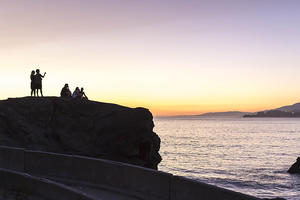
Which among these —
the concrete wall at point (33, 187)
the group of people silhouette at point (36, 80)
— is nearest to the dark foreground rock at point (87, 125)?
Result: the group of people silhouette at point (36, 80)

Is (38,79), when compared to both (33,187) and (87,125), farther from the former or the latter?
(33,187)

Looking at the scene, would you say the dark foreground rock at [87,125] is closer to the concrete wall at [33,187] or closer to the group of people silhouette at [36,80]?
the group of people silhouette at [36,80]

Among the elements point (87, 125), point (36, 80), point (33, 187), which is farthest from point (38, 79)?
point (33, 187)

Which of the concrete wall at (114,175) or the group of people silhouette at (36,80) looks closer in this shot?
the concrete wall at (114,175)

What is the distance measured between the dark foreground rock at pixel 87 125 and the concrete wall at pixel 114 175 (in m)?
11.8

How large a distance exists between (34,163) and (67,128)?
1387cm

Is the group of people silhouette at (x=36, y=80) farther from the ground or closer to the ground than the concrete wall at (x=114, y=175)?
farther from the ground

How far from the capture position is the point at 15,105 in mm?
23031

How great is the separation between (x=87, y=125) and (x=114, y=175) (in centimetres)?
1593

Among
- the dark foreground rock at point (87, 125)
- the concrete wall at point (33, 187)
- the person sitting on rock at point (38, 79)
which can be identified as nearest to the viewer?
the concrete wall at point (33, 187)

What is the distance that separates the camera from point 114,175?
8.47m

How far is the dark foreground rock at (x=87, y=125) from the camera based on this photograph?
73.9 ft

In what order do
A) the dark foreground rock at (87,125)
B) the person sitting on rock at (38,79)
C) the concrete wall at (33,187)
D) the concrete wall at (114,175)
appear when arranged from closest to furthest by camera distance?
the concrete wall at (33,187)
the concrete wall at (114,175)
the dark foreground rock at (87,125)
the person sitting on rock at (38,79)

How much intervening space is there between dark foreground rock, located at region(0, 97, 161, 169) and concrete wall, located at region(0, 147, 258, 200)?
11.8 metres
